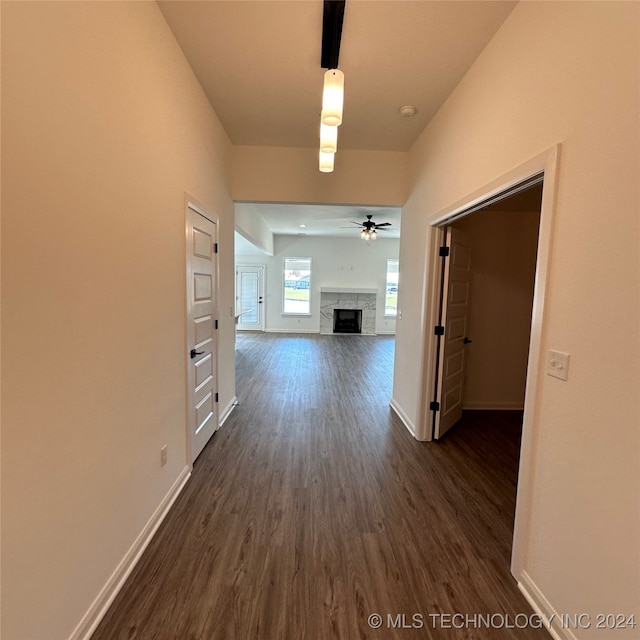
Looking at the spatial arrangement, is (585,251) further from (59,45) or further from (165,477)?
(165,477)

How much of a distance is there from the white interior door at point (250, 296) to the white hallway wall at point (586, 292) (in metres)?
8.65

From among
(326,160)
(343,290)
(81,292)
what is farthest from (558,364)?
(343,290)

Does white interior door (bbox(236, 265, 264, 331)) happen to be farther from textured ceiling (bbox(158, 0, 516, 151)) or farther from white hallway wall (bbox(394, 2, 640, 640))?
white hallway wall (bbox(394, 2, 640, 640))

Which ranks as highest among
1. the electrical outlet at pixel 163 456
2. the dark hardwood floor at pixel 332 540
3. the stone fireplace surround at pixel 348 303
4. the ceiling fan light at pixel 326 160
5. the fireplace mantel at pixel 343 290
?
the ceiling fan light at pixel 326 160

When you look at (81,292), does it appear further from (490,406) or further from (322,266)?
(322,266)

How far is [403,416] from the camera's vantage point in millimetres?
3570

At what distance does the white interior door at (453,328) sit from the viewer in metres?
3.03

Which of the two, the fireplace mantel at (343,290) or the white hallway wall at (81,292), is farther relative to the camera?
the fireplace mantel at (343,290)

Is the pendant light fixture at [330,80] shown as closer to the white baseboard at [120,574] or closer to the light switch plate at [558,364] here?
the light switch plate at [558,364]

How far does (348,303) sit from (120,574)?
880 centimetres

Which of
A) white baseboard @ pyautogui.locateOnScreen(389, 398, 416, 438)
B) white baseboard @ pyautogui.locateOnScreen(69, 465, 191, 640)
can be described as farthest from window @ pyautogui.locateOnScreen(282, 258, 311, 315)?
white baseboard @ pyautogui.locateOnScreen(69, 465, 191, 640)

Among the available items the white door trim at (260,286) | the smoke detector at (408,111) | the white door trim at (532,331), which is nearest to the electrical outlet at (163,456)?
the white door trim at (532,331)

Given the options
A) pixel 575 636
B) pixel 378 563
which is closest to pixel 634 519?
pixel 575 636

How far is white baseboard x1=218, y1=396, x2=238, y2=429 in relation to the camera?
11.0ft
